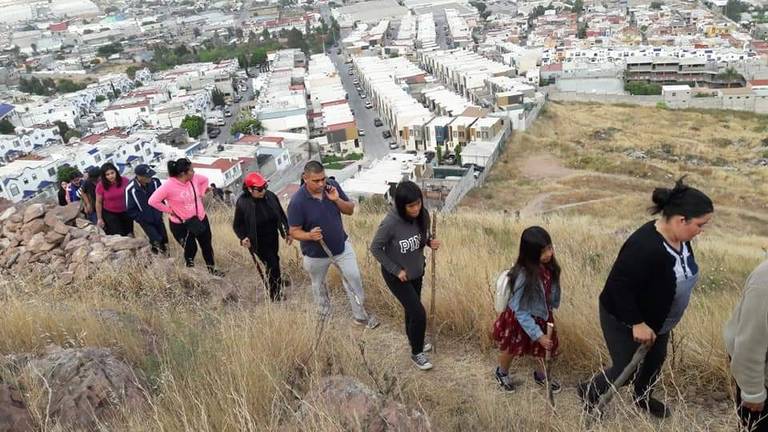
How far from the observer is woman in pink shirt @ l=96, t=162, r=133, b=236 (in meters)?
4.07

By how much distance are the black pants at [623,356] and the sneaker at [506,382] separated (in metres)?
0.35

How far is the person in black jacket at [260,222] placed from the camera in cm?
322

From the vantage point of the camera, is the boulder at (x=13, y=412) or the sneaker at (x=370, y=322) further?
the sneaker at (x=370, y=322)

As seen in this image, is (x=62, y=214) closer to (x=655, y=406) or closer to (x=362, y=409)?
(x=362, y=409)

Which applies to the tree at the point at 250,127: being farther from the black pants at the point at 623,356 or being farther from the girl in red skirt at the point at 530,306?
the black pants at the point at 623,356

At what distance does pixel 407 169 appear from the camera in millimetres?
17219

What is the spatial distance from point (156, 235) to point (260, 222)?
1262 mm

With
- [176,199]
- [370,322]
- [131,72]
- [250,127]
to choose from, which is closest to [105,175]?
[176,199]

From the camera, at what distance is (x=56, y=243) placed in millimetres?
4125

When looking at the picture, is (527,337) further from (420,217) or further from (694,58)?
(694,58)

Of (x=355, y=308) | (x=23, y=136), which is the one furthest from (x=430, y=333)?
(x=23, y=136)

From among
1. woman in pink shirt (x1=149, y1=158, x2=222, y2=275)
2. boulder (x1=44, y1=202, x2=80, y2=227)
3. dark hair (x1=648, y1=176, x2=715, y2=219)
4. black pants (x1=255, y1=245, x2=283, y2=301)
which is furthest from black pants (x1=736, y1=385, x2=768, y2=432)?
boulder (x1=44, y1=202, x2=80, y2=227)

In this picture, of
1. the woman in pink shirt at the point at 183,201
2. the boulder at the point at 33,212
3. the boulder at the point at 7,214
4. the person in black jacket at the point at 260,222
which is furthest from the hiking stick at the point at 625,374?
the boulder at the point at 7,214

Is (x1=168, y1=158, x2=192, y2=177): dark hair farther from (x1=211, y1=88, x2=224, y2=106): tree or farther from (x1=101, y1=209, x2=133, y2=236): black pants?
(x1=211, y1=88, x2=224, y2=106): tree
